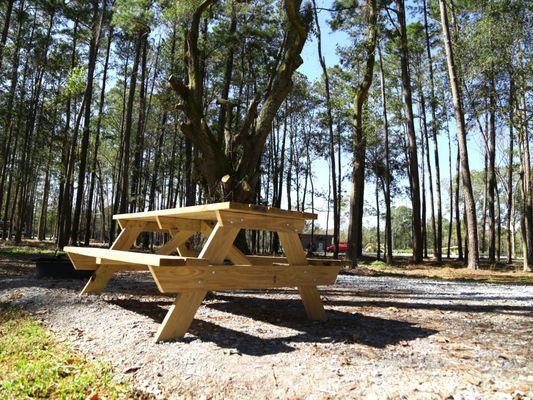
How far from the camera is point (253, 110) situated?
714 centimetres

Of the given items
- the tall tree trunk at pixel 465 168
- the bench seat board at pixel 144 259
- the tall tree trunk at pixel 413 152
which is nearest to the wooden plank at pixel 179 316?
the bench seat board at pixel 144 259

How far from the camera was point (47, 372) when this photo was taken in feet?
7.59

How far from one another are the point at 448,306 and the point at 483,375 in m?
2.75

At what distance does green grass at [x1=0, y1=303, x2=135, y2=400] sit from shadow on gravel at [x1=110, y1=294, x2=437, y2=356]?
2.49ft

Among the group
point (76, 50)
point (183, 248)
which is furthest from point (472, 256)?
point (76, 50)

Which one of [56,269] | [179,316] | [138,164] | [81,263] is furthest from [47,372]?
[138,164]

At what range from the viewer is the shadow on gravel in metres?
2.90

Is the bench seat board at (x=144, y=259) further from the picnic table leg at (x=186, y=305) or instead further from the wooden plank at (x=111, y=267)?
the wooden plank at (x=111, y=267)

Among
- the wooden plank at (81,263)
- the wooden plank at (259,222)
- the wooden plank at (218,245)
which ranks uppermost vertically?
the wooden plank at (259,222)

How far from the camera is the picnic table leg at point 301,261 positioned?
3.53 m

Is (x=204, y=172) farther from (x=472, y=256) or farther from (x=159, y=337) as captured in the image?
(x=472, y=256)

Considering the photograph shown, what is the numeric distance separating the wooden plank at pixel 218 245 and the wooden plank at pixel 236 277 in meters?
0.08

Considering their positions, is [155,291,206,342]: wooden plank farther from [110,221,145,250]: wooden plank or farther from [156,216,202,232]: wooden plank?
[110,221,145,250]: wooden plank

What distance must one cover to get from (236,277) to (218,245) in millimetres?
289
